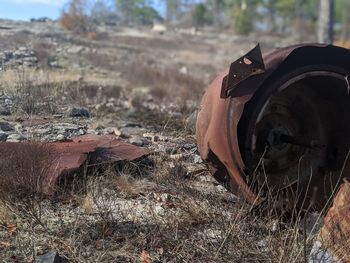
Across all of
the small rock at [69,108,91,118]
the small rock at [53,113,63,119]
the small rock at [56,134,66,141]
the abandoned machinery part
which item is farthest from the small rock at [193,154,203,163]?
the small rock at [69,108,91,118]

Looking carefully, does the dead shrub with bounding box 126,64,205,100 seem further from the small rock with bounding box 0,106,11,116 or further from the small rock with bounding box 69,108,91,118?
the small rock with bounding box 0,106,11,116

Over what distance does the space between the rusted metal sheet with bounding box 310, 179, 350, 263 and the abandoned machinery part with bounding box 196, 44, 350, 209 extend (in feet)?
0.70

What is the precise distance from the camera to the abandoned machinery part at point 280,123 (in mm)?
4465

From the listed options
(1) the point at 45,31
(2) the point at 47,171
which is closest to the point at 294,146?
(2) the point at 47,171

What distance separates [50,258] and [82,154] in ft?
5.77

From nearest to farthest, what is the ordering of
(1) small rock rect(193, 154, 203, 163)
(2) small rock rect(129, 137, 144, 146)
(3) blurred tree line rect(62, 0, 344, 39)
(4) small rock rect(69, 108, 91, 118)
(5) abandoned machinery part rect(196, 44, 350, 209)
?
(5) abandoned machinery part rect(196, 44, 350, 209) < (1) small rock rect(193, 154, 203, 163) < (2) small rock rect(129, 137, 144, 146) < (4) small rock rect(69, 108, 91, 118) < (3) blurred tree line rect(62, 0, 344, 39)

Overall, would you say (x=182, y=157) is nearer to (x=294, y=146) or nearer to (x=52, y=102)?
(x=294, y=146)

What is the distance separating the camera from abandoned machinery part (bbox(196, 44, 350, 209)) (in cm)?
446

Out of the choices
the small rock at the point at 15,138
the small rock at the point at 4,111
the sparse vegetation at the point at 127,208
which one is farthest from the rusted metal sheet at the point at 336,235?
the small rock at the point at 4,111

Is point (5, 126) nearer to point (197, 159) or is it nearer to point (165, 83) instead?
point (197, 159)

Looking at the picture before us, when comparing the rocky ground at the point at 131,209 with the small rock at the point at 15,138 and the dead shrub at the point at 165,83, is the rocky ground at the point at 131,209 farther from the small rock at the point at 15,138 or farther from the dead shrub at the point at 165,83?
the dead shrub at the point at 165,83

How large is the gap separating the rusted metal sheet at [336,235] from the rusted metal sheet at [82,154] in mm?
2278

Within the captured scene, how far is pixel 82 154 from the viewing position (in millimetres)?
5539

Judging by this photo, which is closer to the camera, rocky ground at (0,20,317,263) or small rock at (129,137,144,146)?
rocky ground at (0,20,317,263)
